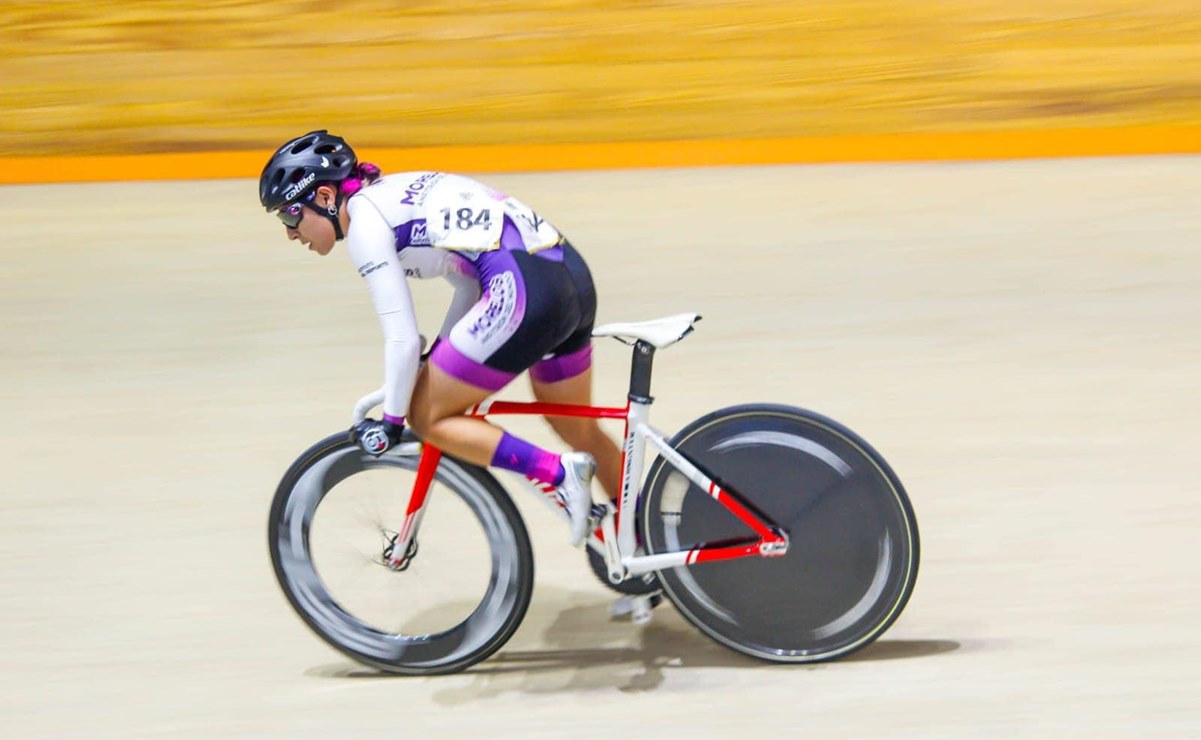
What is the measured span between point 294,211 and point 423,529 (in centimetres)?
79

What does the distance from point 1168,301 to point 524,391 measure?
2606 millimetres

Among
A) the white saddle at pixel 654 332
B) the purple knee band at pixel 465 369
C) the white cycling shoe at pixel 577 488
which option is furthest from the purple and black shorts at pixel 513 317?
the white cycling shoe at pixel 577 488

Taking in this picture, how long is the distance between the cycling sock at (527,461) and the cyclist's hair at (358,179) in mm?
608

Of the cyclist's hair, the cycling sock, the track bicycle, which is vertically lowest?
the track bicycle

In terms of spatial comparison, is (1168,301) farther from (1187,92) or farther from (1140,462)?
(1187,92)

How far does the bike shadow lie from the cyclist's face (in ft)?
3.28

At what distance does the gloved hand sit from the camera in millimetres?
2885

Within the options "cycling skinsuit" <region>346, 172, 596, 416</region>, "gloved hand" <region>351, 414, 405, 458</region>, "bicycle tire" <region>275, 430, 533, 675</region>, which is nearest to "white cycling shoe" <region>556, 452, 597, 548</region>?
"bicycle tire" <region>275, 430, 533, 675</region>

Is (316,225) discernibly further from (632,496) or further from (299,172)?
(632,496)

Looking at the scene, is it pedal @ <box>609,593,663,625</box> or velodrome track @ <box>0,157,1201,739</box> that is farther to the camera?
pedal @ <box>609,593,663,625</box>

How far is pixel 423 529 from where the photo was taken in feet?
10.5

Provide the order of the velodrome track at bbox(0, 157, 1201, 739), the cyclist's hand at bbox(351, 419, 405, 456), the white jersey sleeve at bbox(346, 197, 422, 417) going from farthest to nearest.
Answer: the velodrome track at bbox(0, 157, 1201, 739), the cyclist's hand at bbox(351, 419, 405, 456), the white jersey sleeve at bbox(346, 197, 422, 417)

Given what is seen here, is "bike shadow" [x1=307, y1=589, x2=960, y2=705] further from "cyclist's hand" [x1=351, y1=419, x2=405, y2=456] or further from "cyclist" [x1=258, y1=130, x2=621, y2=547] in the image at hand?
"cyclist's hand" [x1=351, y1=419, x2=405, y2=456]

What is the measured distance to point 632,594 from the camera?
3309 mm
